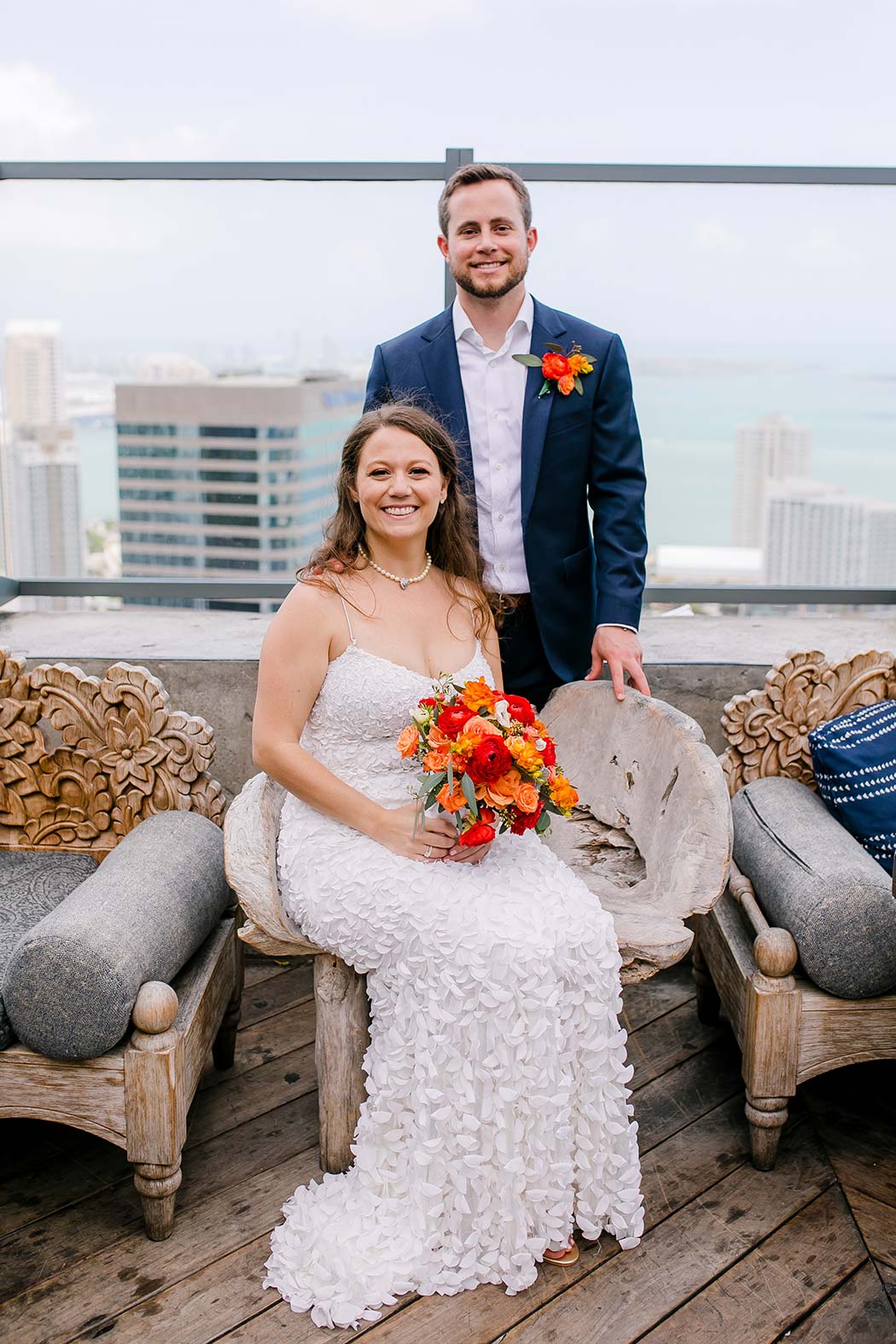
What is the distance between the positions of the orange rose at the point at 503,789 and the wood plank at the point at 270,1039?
52.5 inches

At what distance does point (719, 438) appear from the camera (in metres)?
3.98

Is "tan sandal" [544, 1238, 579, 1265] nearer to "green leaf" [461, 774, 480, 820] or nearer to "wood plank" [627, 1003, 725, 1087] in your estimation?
"wood plank" [627, 1003, 725, 1087]

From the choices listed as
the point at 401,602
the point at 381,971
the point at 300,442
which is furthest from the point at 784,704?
the point at 300,442

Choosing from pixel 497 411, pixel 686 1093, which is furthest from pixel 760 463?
pixel 686 1093

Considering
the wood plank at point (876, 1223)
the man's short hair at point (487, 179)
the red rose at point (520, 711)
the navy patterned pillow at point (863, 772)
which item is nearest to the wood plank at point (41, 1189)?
the red rose at point (520, 711)

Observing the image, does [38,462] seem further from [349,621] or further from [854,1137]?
[854,1137]

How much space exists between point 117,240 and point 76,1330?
2.99 metres

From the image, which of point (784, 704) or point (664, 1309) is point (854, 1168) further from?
point (784, 704)

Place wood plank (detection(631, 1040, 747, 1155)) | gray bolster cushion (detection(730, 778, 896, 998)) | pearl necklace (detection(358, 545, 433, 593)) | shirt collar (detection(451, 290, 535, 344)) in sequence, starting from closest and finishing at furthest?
gray bolster cushion (detection(730, 778, 896, 998)) < pearl necklace (detection(358, 545, 433, 593)) < wood plank (detection(631, 1040, 747, 1155)) < shirt collar (detection(451, 290, 535, 344))

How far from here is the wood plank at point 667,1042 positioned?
328cm

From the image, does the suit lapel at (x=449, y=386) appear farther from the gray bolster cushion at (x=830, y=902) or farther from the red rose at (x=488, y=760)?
the gray bolster cushion at (x=830, y=902)

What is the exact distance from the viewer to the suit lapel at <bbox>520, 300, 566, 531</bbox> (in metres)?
3.07

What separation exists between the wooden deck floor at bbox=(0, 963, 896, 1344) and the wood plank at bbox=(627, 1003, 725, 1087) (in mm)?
11

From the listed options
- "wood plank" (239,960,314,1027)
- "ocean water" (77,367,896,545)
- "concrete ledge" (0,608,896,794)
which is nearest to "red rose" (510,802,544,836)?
"concrete ledge" (0,608,896,794)
